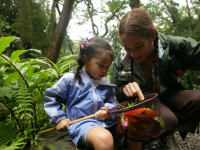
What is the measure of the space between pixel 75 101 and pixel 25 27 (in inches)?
196

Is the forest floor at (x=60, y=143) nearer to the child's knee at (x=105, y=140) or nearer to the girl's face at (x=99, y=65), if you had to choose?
the child's knee at (x=105, y=140)

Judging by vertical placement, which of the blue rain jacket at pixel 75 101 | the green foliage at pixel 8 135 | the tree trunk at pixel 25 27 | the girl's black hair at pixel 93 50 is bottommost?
the green foliage at pixel 8 135

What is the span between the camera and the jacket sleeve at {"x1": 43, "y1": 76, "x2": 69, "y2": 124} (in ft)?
4.28

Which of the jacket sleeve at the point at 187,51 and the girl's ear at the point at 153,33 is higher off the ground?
the girl's ear at the point at 153,33

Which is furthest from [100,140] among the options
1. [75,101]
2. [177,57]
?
[177,57]

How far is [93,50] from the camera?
1.61 metres

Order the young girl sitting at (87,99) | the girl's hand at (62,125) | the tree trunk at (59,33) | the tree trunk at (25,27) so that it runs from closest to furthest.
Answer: the young girl sitting at (87,99) < the girl's hand at (62,125) < the tree trunk at (59,33) < the tree trunk at (25,27)

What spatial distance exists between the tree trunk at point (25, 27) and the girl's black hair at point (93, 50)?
3.87m

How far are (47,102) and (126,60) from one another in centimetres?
106

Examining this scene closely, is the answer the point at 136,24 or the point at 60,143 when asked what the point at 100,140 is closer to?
the point at 60,143

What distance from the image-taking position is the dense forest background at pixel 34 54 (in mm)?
1280

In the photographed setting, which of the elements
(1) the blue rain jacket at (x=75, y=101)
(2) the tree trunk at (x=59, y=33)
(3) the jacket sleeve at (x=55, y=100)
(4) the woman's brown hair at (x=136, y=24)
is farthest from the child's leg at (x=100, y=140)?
(2) the tree trunk at (x=59, y=33)

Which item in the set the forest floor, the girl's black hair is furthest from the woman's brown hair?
the forest floor

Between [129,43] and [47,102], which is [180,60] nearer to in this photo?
[129,43]
